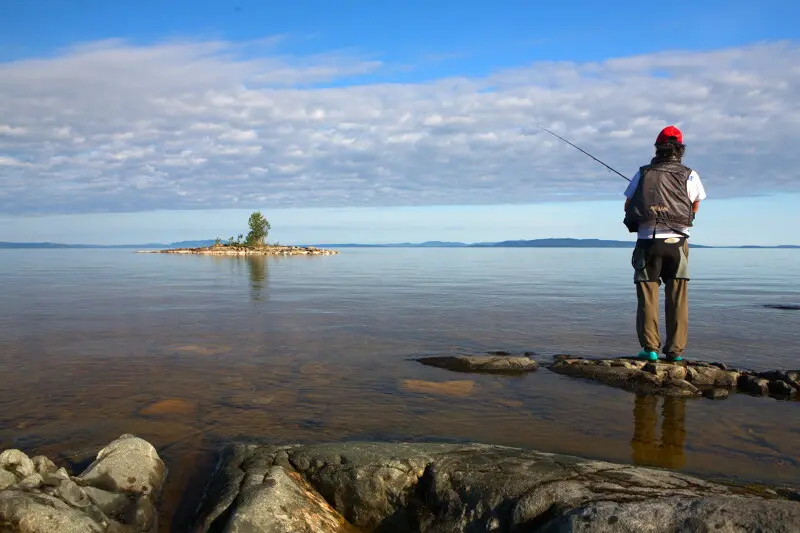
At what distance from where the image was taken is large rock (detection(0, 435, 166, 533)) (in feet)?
11.4

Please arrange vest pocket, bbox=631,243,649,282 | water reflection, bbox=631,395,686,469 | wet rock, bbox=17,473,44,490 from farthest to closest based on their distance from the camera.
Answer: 1. vest pocket, bbox=631,243,649,282
2. water reflection, bbox=631,395,686,469
3. wet rock, bbox=17,473,44,490

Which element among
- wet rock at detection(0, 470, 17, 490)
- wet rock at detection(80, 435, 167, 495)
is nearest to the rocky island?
wet rock at detection(80, 435, 167, 495)

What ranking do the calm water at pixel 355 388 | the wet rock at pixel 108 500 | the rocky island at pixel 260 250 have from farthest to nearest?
the rocky island at pixel 260 250 → the calm water at pixel 355 388 → the wet rock at pixel 108 500

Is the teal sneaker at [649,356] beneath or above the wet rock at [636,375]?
above

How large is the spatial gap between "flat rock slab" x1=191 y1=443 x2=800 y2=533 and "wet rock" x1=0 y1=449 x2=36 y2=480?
123 cm

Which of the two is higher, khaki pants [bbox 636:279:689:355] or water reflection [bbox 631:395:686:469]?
khaki pants [bbox 636:279:689:355]

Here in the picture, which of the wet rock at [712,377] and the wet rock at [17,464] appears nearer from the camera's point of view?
the wet rock at [17,464]

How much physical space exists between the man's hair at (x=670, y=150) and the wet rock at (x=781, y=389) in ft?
10.5

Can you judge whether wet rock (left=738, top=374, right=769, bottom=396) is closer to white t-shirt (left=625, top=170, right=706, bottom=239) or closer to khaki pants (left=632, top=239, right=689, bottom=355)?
khaki pants (left=632, top=239, right=689, bottom=355)

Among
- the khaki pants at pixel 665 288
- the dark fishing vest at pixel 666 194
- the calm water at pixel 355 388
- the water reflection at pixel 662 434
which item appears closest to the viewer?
the water reflection at pixel 662 434

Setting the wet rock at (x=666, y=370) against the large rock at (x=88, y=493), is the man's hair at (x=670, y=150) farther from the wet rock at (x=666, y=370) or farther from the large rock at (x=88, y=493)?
the large rock at (x=88, y=493)

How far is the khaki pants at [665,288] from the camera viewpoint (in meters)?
7.97

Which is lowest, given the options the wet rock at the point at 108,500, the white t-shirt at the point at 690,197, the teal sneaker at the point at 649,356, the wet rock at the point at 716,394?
the wet rock at the point at 108,500

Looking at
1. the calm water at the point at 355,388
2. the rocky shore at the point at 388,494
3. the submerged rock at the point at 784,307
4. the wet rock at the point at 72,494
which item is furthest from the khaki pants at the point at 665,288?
the submerged rock at the point at 784,307
